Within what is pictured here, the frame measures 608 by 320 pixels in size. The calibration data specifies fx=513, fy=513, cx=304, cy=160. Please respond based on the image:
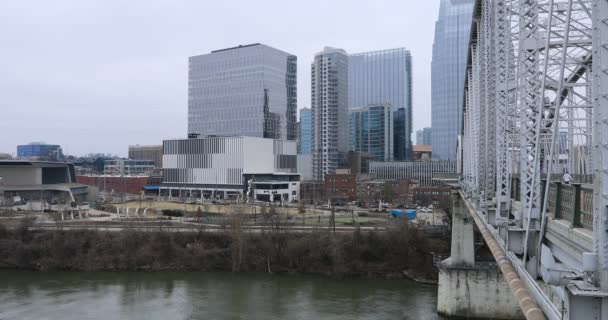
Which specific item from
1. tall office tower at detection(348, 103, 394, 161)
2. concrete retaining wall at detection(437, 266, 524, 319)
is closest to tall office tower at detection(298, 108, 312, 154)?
tall office tower at detection(348, 103, 394, 161)

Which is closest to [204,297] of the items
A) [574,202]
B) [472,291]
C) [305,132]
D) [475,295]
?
[472,291]

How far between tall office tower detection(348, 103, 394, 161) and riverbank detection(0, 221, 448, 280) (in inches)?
3551

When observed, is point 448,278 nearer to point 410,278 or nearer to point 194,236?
point 410,278

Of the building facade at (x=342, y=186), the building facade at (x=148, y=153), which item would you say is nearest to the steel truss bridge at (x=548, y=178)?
the building facade at (x=342, y=186)

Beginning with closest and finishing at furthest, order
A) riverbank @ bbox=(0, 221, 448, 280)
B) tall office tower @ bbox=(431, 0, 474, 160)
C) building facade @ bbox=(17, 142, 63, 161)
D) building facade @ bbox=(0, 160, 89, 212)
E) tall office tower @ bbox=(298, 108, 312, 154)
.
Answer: riverbank @ bbox=(0, 221, 448, 280) < building facade @ bbox=(0, 160, 89, 212) < tall office tower @ bbox=(431, 0, 474, 160) < tall office tower @ bbox=(298, 108, 312, 154) < building facade @ bbox=(17, 142, 63, 161)

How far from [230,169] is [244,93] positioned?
81.8 ft

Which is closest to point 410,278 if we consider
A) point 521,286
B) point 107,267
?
point 107,267

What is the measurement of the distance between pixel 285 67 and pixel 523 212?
99144 millimetres

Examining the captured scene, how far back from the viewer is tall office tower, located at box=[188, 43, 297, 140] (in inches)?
3873

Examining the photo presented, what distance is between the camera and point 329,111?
111625 mm

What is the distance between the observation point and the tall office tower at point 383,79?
16162 cm

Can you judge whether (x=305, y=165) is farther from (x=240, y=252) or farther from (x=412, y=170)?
(x=240, y=252)

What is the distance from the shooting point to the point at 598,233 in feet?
13.4

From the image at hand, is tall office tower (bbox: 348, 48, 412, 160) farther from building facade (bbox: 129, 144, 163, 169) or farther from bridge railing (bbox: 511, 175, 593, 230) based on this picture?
bridge railing (bbox: 511, 175, 593, 230)
